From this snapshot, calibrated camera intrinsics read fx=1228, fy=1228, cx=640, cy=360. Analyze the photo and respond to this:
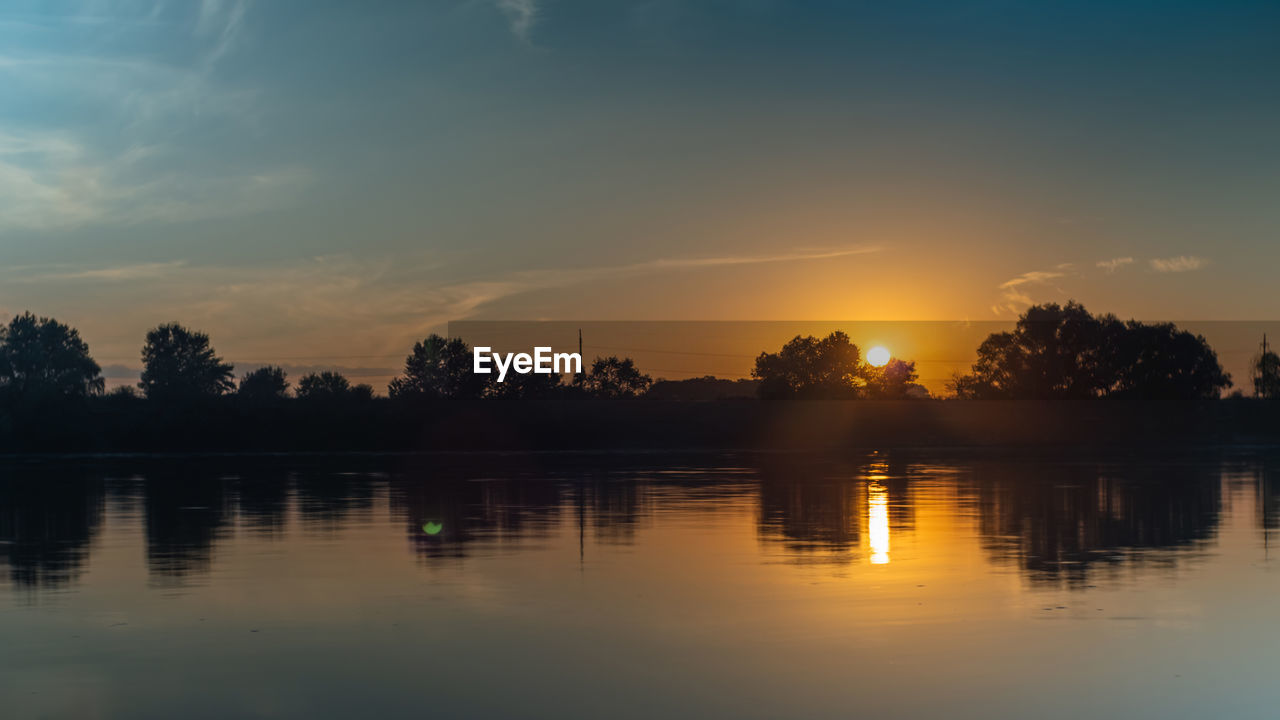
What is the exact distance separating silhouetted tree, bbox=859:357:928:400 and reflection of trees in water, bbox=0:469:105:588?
479ft

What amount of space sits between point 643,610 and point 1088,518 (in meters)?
14.2

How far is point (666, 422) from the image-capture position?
97125 millimetres

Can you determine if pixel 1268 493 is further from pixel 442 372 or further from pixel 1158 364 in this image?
pixel 442 372

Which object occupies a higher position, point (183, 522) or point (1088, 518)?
point (183, 522)

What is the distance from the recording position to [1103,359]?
140m

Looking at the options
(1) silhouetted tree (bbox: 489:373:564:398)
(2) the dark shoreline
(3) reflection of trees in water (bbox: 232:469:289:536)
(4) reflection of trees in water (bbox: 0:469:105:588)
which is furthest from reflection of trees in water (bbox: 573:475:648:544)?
(1) silhouetted tree (bbox: 489:373:564:398)

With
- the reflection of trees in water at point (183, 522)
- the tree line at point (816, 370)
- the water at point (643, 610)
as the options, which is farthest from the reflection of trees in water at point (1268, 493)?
the tree line at point (816, 370)

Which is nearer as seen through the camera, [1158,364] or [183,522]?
[183,522]

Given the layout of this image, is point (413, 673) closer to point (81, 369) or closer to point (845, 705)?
point (845, 705)

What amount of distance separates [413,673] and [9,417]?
92.0 meters

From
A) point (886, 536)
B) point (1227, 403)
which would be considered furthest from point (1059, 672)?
point (1227, 403)

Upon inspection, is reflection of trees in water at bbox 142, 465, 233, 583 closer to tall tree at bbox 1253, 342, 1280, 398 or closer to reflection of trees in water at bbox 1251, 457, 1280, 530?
reflection of trees in water at bbox 1251, 457, 1280, 530

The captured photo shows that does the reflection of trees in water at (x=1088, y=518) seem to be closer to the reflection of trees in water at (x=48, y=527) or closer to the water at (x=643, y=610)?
the water at (x=643, y=610)

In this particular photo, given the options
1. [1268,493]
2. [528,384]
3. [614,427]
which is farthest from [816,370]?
[1268,493]
